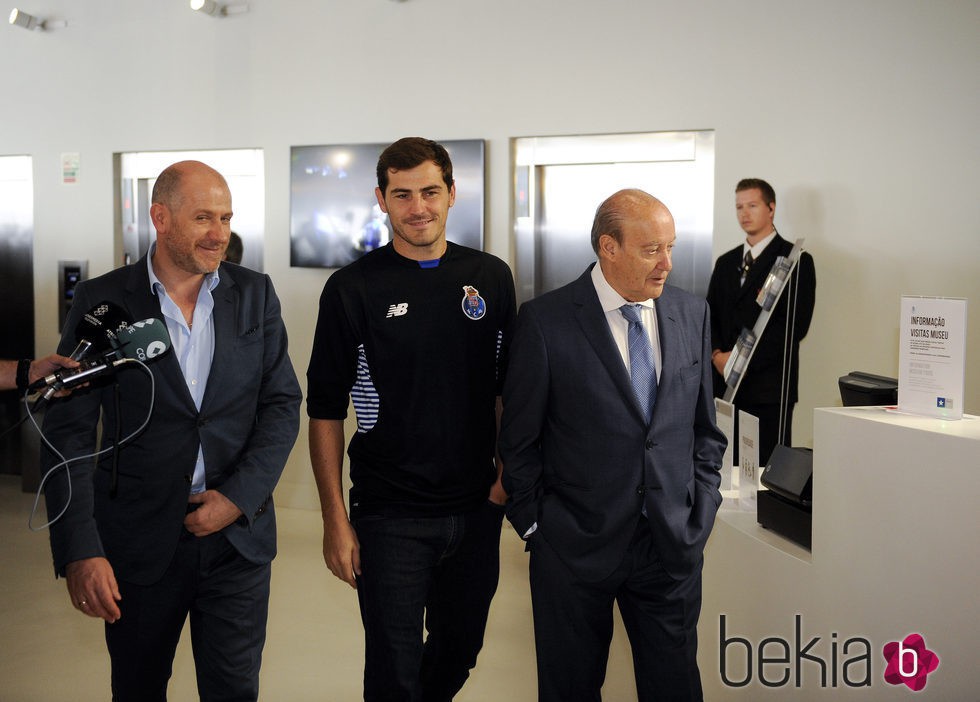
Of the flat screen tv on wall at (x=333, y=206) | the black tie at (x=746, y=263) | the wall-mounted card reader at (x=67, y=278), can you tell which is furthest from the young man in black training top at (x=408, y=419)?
the wall-mounted card reader at (x=67, y=278)

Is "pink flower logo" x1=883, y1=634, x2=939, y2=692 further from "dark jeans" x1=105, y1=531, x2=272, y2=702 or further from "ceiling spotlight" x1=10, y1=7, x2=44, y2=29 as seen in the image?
"ceiling spotlight" x1=10, y1=7, x2=44, y2=29

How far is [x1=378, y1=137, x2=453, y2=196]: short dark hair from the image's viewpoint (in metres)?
2.47

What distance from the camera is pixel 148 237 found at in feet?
23.1

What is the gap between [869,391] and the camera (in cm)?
289

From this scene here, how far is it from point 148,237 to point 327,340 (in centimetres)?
507

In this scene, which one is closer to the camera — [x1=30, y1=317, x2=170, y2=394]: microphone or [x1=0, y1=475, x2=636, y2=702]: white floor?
[x1=30, y1=317, x2=170, y2=394]: microphone

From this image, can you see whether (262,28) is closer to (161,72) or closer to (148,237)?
(161,72)

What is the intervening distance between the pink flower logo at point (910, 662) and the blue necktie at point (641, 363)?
89cm

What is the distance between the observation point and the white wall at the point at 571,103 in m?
5.24

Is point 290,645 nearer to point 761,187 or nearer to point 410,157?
point 410,157

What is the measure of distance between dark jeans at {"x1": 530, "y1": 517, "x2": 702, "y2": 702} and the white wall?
3.55 m

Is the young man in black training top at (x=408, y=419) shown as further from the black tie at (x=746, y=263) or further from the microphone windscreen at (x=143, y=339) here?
the black tie at (x=746, y=263)
